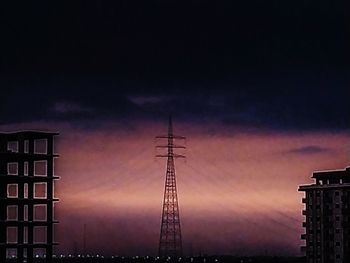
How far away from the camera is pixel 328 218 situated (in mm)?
103375

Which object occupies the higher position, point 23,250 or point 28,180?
point 28,180

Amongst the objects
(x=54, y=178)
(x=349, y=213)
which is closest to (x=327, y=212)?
(x=349, y=213)

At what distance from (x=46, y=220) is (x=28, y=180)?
3641 millimetres

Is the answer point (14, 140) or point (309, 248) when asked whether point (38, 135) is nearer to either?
point (14, 140)

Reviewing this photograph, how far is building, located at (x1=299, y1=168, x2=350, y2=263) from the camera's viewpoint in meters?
101

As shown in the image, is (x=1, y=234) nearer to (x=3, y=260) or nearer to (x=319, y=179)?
(x=3, y=260)

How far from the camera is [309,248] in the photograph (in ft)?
346

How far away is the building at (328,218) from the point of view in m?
101

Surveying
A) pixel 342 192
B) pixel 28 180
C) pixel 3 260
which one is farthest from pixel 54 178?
pixel 342 192

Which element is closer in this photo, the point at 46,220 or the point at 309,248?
the point at 46,220

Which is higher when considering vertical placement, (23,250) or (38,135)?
(38,135)

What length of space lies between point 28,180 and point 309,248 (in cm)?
3255

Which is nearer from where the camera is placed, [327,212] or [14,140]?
[14,140]

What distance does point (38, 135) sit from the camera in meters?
83.6
